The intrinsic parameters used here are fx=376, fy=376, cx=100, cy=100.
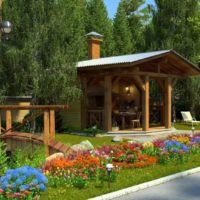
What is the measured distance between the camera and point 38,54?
16938 millimetres

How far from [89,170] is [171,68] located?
14.4m

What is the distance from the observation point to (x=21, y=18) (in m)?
16.7

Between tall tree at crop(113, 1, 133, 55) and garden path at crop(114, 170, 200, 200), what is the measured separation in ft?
110

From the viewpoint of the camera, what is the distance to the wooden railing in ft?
60.7

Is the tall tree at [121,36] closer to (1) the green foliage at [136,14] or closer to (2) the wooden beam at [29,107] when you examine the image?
(1) the green foliage at [136,14]

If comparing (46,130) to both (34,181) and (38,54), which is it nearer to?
(34,181)

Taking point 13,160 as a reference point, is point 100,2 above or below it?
above

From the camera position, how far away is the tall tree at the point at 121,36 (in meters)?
41.0

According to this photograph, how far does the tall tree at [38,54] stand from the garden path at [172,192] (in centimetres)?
970

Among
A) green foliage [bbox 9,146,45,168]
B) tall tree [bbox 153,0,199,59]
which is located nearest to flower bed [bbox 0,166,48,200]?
green foliage [bbox 9,146,45,168]

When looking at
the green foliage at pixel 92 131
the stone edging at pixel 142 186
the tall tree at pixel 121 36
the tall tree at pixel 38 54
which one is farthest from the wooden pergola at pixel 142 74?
the tall tree at pixel 121 36

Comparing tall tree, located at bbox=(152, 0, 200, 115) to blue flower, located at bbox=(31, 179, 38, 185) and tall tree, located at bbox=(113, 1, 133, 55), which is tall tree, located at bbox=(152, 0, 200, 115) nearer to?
tall tree, located at bbox=(113, 1, 133, 55)

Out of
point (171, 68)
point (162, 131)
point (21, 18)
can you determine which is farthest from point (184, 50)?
point (21, 18)

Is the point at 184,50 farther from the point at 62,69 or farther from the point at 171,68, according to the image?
the point at 62,69
